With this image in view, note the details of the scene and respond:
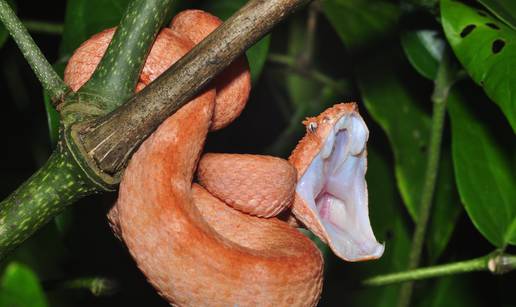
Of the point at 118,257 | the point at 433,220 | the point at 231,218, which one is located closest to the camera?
the point at 231,218

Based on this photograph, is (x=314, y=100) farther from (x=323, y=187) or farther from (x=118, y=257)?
(x=323, y=187)

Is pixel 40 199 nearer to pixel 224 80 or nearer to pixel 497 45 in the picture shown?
pixel 224 80

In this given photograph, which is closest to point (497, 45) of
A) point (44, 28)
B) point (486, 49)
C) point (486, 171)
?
point (486, 49)

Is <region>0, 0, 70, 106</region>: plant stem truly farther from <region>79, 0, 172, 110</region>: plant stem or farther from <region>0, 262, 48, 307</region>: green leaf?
<region>0, 262, 48, 307</region>: green leaf

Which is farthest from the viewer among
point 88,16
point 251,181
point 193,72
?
point 88,16

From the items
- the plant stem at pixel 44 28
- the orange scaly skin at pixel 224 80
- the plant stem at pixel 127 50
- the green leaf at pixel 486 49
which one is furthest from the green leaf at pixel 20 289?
the plant stem at pixel 44 28

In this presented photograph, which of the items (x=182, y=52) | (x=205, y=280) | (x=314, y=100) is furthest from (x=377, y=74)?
(x=205, y=280)
